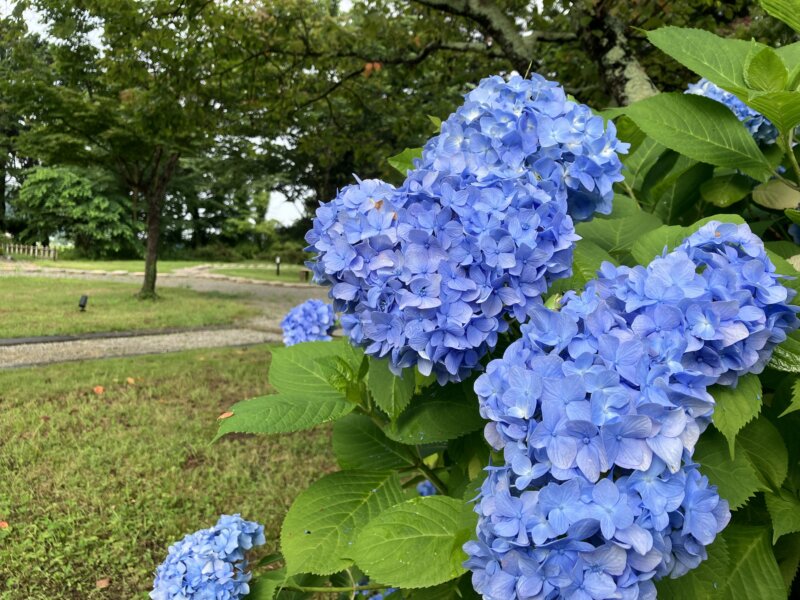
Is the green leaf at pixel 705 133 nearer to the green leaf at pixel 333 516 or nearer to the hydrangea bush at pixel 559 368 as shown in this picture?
the hydrangea bush at pixel 559 368

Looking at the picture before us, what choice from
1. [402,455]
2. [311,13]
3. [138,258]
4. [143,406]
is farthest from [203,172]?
[402,455]

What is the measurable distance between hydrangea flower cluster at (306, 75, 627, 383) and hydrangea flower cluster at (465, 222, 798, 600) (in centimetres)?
9

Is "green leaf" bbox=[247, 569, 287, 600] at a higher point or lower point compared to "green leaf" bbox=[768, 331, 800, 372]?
lower

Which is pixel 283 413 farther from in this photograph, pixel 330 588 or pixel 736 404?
pixel 736 404

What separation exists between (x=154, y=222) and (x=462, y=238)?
12.3 meters

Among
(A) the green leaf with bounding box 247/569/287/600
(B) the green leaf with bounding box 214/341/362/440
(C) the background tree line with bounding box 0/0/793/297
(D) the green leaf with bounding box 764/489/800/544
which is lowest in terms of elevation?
(A) the green leaf with bounding box 247/569/287/600

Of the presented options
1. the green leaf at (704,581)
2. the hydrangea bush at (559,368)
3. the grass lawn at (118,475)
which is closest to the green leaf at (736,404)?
the hydrangea bush at (559,368)

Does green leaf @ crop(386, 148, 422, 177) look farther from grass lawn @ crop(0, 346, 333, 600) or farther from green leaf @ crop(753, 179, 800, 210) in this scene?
grass lawn @ crop(0, 346, 333, 600)

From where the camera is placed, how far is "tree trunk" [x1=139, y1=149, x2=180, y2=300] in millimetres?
11617

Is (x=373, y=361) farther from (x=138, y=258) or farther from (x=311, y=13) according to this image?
(x=138, y=258)

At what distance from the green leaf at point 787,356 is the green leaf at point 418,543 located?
1.18 feet

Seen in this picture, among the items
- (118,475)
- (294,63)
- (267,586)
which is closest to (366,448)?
(267,586)

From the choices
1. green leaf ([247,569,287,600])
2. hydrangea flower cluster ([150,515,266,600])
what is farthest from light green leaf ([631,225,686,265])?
hydrangea flower cluster ([150,515,266,600])

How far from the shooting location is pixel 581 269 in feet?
2.76
